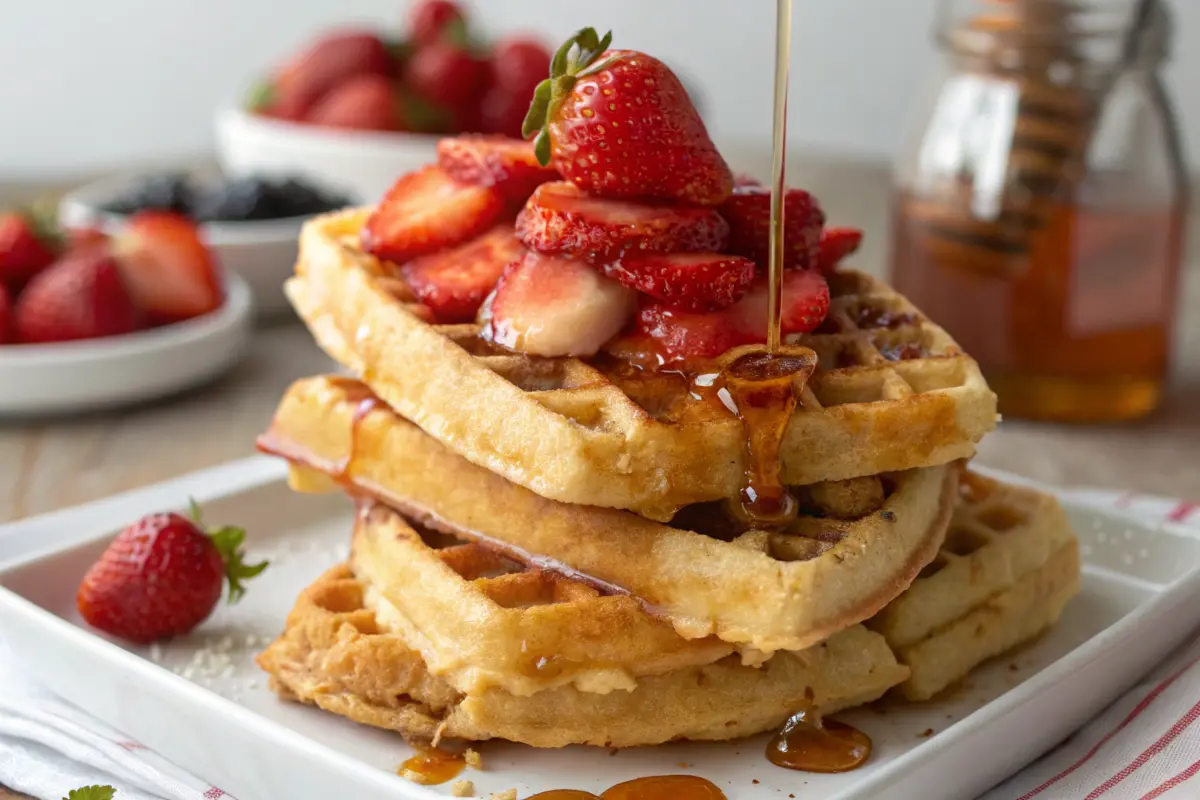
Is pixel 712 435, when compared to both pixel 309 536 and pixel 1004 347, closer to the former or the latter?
pixel 309 536

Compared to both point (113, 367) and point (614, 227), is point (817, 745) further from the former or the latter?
point (113, 367)

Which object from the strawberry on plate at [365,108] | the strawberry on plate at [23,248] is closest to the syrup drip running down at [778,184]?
the strawberry on plate at [23,248]

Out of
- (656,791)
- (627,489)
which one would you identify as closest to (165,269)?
(627,489)

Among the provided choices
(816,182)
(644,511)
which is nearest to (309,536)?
(644,511)

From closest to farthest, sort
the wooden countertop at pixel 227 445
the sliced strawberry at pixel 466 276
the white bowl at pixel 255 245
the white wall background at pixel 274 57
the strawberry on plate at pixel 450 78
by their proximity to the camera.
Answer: the sliced strawberry at pixel 466 276 < the wooden countertop at pixel 227 445 < the white bowl at pixel 255 245 < the strawberry on plate at pixel 450 78 < the white wall background at pixel 274 57

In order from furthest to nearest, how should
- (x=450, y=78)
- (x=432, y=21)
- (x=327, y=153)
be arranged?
(x=432, y=21) < (x=450, y=78) < (x=327, y=153)

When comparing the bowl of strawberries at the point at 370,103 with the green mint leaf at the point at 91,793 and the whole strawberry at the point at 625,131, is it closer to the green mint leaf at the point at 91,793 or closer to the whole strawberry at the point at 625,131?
the whole strawberry at the point at 625,131

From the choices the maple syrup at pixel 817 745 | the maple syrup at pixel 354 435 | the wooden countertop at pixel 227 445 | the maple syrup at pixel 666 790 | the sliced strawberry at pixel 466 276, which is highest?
the sliced strawberry at pixel 466 276
